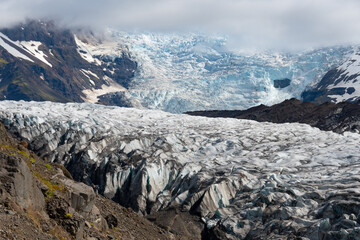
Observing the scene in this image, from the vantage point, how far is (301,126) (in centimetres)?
8919

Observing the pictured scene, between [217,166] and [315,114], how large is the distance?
9915 cm

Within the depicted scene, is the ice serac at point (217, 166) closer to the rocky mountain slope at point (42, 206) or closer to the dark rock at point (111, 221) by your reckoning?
the dark rock at point (111, 221)

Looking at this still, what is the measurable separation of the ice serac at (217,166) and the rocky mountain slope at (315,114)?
4614 centimetres

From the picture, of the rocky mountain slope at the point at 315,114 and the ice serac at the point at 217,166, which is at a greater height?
the rocky mountain slope at the point at 315,114

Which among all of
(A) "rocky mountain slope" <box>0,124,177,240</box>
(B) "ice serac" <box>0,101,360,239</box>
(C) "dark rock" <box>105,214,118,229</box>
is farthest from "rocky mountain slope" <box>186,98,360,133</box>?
(A) "rocky mountain slope" <box>0,124,177,240</box>

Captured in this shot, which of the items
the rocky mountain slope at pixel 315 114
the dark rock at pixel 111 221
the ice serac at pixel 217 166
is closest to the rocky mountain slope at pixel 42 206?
the dark rock at pixel 111 221

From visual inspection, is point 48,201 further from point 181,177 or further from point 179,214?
point 181,177

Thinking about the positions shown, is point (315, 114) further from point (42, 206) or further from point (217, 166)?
point (42, 206)

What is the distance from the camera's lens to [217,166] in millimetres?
64062

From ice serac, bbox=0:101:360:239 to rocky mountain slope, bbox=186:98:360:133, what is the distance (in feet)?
151

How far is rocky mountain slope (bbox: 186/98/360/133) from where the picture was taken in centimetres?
12812

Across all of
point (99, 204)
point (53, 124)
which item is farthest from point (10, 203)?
point (53, 124)

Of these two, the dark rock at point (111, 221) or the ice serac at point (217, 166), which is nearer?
the dark rock at point (111, 221)

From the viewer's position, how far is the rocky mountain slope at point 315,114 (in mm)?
128125
